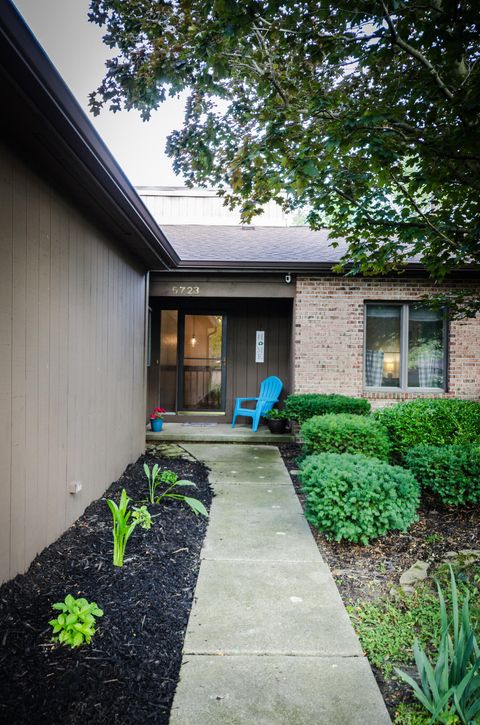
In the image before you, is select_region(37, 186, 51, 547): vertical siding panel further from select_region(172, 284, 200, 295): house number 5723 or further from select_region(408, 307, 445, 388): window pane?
select_region(408, 307, 445, 388): window pane

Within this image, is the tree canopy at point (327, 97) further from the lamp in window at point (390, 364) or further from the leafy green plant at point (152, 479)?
the lamp in window at point (390, 364)

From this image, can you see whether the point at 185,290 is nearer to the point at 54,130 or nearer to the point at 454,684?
the point at 54,130

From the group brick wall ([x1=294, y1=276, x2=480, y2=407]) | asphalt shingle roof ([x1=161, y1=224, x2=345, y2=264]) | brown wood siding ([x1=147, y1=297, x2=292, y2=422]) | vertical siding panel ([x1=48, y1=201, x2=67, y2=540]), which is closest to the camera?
vertical siding panel ([x1=48, y1=201, x2=67, y2=540])

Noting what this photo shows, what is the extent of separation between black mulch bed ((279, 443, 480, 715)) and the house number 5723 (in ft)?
16.4

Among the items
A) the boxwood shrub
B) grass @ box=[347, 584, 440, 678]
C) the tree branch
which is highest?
the tree branch

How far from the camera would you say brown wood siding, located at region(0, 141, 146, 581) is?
2.46 metres

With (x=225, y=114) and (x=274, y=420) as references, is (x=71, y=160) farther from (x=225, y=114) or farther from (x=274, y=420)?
(x=274, y=420)

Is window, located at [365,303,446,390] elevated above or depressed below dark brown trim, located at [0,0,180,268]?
below

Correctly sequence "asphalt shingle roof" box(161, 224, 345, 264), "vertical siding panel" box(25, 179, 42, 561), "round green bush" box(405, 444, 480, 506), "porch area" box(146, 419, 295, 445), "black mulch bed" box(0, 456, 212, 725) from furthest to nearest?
"asphalt shingle roof" box(161, 224, 345, 264)
"porch area" box(146, 419, 295, 445)
"round green bush" box(405, 444, 480, 506)
"vertical siding panel" box(25, 179, 42, 561)
"black mulch bed" box(0, 456, 212, 725)

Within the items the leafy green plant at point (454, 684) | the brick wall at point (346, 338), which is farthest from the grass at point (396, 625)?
the brick wall at point (346, 338)

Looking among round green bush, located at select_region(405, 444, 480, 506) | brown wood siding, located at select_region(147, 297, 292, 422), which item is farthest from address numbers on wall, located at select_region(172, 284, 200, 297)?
round green bush, located at select_region(405, 444, 480, 506)

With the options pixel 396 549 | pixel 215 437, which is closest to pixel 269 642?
pixel 396 549

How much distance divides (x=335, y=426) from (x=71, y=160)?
3.46 meters

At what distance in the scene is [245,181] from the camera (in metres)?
3.64
